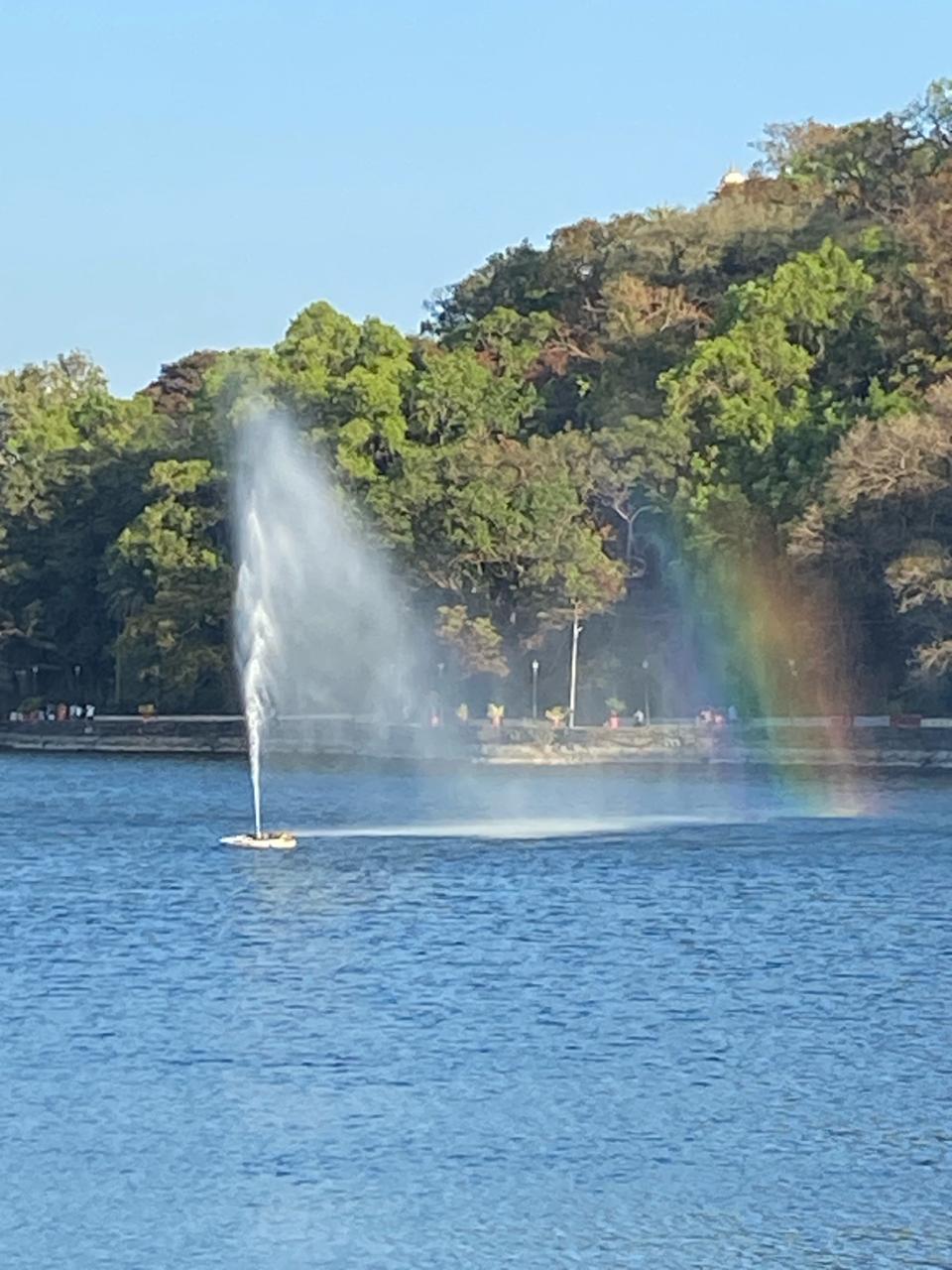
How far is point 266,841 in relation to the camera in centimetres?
5206

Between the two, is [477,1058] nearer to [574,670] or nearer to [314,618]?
[574,670]

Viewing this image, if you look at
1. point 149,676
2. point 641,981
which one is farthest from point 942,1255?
point 149,676

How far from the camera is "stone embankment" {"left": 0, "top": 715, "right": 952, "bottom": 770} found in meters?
80.2

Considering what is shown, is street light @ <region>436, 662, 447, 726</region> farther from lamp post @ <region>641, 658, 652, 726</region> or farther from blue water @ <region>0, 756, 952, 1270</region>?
blue water @ <region>0, 756, 952, 1270</region>

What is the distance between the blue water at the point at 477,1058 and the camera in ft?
71.5

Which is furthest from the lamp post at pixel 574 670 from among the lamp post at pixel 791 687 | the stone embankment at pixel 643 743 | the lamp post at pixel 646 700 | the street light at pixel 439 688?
the lamp post at pixel 791 687

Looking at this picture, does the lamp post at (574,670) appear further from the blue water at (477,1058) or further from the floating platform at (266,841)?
the blue water at (477,1058)

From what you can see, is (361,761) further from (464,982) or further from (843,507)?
(464,982)

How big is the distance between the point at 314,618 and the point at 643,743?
1527 cm

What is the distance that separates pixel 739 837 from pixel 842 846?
2.46m

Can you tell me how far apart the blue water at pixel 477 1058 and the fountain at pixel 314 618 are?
4035 cm

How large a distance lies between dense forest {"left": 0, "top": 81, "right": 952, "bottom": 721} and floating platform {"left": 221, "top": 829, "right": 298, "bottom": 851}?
30.4 metres

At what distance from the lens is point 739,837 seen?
55.5 metres

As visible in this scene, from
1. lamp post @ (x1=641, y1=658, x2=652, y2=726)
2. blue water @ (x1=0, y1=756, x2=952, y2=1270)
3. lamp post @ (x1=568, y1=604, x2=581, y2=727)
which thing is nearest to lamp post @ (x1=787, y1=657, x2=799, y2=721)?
lamp post @ (x1=641, y1=658, x2=652, y2=726)
